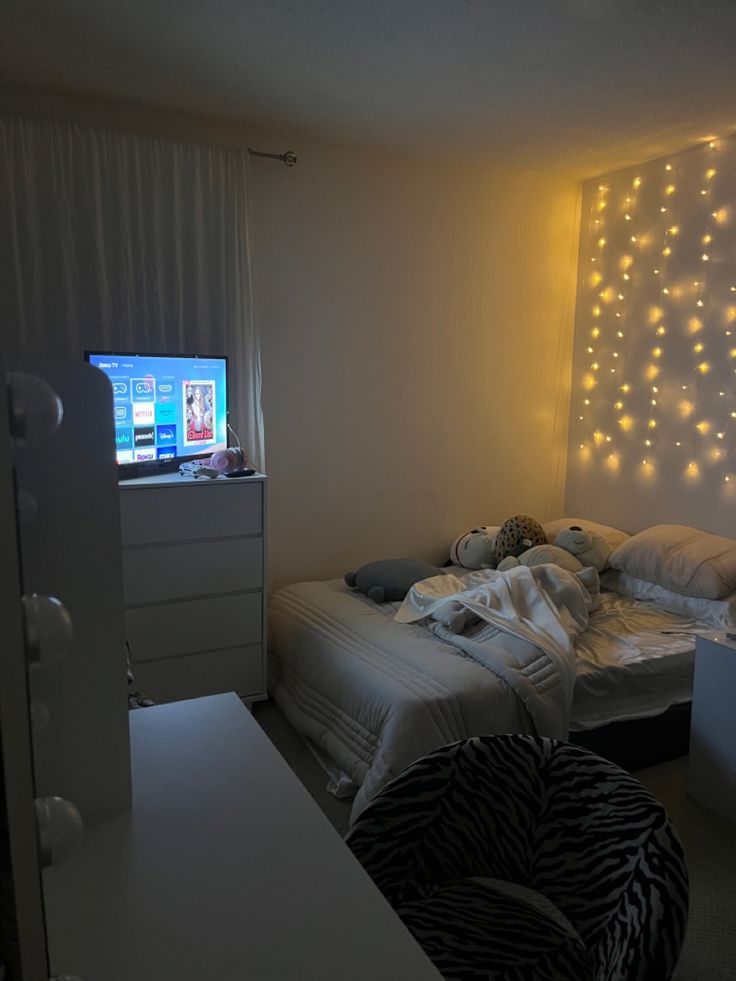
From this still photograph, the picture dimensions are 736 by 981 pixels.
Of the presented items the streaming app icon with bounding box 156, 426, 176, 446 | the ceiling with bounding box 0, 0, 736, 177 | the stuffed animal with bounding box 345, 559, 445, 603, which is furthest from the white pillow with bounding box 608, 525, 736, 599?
the streaming app icon with bounding box 156, 426, 176, 446

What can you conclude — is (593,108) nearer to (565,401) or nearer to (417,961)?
(565,401)

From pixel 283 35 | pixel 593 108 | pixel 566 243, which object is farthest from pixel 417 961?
pixel 566 243

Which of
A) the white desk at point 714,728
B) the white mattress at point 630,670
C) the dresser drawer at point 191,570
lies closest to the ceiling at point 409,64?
the dresser drawer at point 191,570

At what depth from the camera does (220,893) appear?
3.01 ft

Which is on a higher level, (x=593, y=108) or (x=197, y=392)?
(x=593, y=108)

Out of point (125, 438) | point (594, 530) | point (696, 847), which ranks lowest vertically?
point (696, 847)

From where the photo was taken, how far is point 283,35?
2455 mm

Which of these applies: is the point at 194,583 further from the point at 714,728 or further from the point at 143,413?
the point at 714,728

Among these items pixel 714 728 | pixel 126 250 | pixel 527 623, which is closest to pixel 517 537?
pixel 527 623

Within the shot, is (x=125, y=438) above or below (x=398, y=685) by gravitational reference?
above

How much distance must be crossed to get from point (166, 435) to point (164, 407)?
0.12 m

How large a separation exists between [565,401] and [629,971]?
12.2ft

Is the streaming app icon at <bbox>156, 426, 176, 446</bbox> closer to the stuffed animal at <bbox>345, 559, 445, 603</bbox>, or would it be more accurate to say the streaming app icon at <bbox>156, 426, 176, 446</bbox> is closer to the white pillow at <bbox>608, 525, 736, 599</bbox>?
the stuffed animal at <bbox>345, 559, 445, 603</bbox>

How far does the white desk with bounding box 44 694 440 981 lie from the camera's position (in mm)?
816
